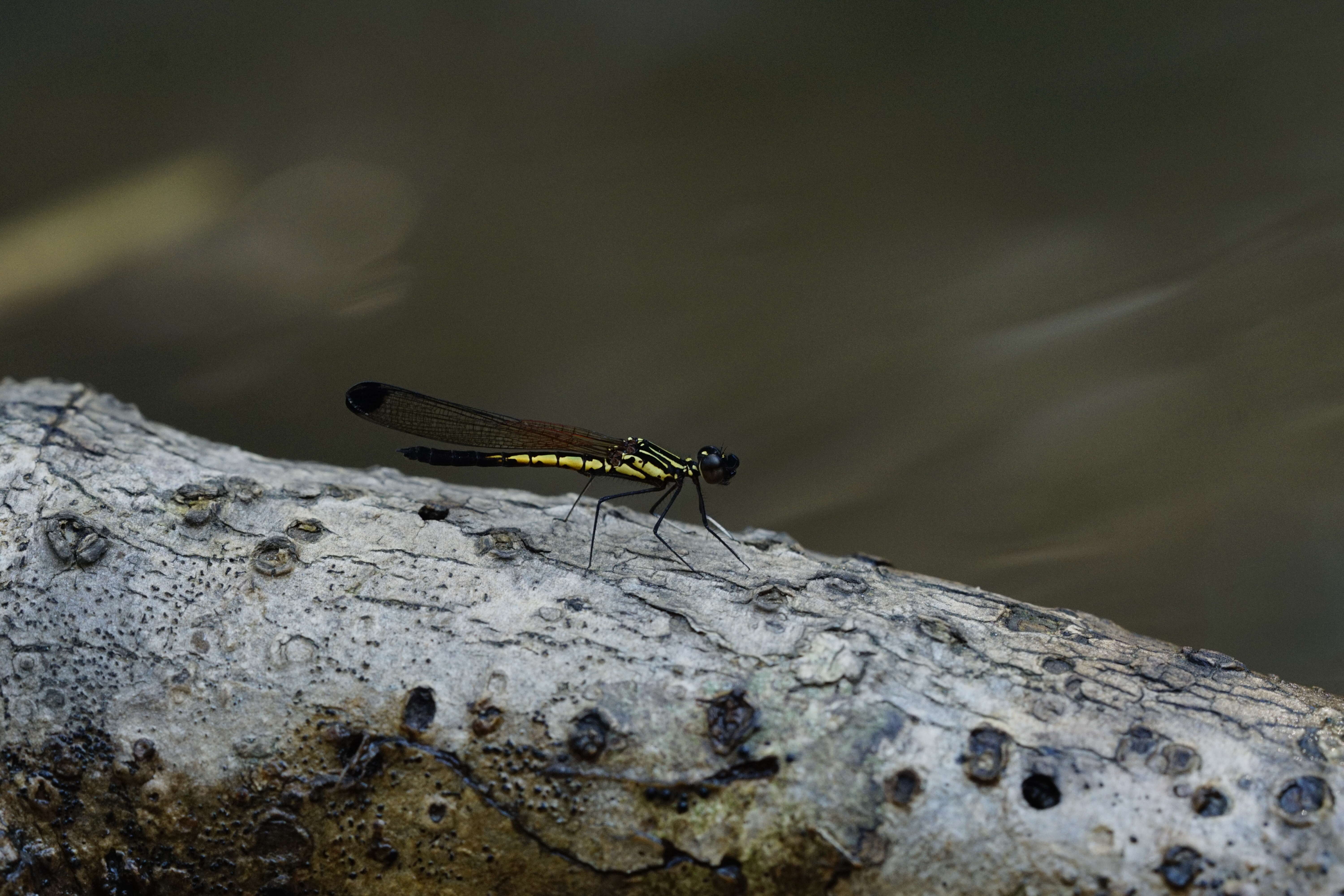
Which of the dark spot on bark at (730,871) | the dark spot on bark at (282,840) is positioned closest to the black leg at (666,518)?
the dark spot on bark at (730,871)

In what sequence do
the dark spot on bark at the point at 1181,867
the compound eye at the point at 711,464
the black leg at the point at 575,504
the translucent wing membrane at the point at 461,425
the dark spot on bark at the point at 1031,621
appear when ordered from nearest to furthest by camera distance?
1. the dark spot on bark at the point at 1181,867
2. the dark spot on bark at the point at 1031,621
3. the black leg at the point at 575,504
4. the compound eye at the point at 711,464
5. the translucent wing membrane at the point at 461,425

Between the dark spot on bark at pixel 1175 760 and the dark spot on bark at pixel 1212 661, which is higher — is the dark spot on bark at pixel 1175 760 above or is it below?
below

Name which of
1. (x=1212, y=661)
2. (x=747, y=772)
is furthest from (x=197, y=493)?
(x=1212, y=661)

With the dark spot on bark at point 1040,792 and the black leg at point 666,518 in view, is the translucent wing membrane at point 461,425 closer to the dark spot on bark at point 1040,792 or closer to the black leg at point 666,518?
the black leg at point 666,518

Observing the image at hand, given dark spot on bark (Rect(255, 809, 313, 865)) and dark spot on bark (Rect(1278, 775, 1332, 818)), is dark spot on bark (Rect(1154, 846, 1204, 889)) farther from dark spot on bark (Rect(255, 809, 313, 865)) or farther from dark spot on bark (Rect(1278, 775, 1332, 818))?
dark spot on bark (Rect(255, 809, 313, 865))

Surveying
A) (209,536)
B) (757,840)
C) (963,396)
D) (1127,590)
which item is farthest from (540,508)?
(1127,590)

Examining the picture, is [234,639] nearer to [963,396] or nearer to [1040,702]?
[1040,702]

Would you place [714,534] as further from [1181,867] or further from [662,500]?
[1181,867]
